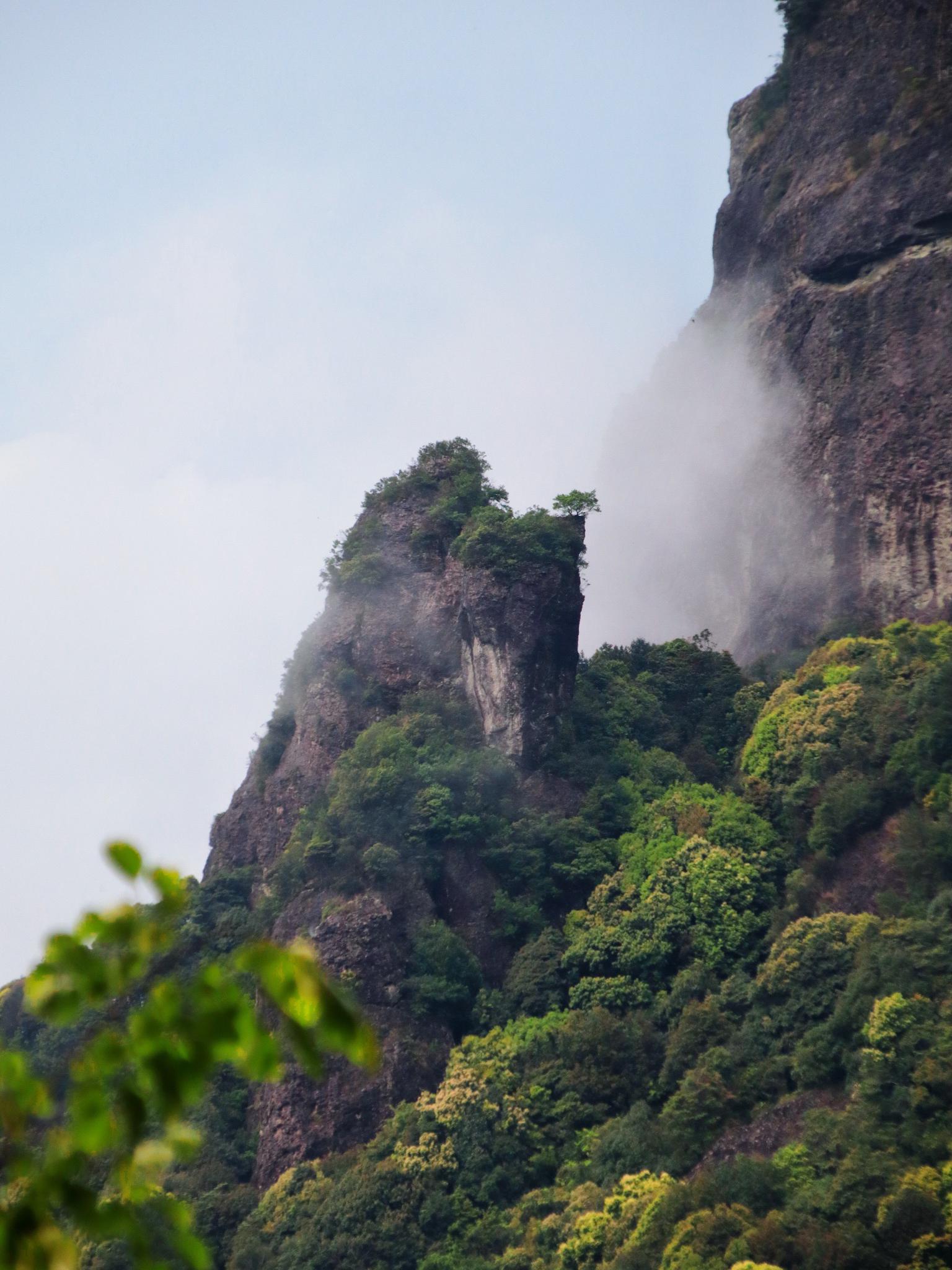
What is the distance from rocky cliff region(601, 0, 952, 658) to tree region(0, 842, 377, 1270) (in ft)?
111

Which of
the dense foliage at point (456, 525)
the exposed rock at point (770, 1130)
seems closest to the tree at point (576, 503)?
the dense foliage at point (456, 525)

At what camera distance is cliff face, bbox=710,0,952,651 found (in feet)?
118

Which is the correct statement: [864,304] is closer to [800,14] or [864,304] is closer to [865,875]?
[800,14]

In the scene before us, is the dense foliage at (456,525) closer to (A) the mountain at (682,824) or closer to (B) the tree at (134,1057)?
(A) the mountain at (682,824)

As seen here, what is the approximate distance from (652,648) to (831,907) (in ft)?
47.7

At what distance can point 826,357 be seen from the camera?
40.0 m

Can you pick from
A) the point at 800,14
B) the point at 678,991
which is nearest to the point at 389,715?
the point at 678,991

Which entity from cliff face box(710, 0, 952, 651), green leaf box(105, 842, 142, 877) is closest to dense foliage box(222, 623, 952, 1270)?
cliff face box(710, 0, 952, 651)

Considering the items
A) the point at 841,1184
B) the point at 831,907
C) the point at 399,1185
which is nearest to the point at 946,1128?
the point at 841,1184

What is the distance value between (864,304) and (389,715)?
60.6 feet

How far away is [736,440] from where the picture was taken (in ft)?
147

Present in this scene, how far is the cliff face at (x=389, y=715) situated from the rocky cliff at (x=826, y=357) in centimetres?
821

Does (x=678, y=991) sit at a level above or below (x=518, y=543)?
below

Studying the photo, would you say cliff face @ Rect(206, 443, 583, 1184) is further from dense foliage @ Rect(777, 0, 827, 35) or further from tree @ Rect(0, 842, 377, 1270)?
tree @ Rect(0, 842, 377, 1270)
